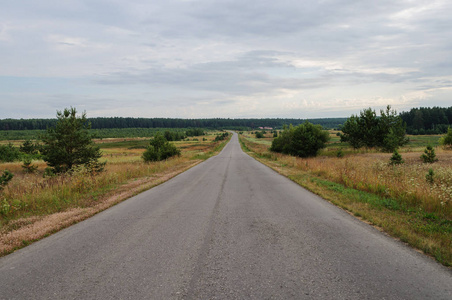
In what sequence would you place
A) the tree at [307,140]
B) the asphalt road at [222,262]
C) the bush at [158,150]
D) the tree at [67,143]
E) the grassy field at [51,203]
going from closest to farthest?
the asphalt road at [222,262]
the grassy field at [51,203]
the tree at [67,143]
the bush at [158,150]
the tree at [307,140]

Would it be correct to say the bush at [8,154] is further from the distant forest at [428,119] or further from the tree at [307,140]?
the distant forest at [428,119]

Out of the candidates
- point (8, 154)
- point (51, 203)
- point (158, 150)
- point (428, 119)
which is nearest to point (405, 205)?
point (51, 203)

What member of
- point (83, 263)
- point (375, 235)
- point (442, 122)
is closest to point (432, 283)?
point (375, 235)

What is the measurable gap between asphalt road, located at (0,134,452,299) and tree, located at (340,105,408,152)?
1520 inches

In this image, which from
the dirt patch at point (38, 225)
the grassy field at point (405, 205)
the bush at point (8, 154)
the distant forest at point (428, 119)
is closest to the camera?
the grassy field at point (405, 205)

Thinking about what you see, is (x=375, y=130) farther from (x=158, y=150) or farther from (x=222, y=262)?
(x=222, y=262)

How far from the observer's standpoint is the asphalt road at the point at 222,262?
3502mm

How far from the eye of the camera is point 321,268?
4109mm

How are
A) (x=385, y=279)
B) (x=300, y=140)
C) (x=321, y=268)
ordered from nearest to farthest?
1. (x=385, y=279)
2. (x=321, y=268)
3. (x=300, y=140)

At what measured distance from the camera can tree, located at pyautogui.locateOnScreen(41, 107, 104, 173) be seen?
21016mm

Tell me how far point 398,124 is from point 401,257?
42496 mm

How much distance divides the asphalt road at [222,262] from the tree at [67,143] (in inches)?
658

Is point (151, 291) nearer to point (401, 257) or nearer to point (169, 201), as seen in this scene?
point (401, 257)

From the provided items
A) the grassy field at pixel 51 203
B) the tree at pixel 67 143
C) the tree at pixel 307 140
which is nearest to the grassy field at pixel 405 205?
the grassy field at pixel 51 203
